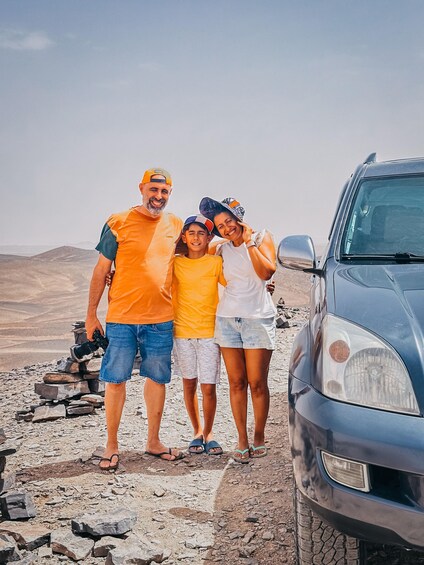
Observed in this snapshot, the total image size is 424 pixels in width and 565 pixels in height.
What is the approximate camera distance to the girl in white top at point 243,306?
443 centimetres

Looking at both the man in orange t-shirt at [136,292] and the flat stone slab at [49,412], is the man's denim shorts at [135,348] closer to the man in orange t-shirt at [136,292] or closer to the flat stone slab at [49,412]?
the man in orange t-shirt at [136,292]

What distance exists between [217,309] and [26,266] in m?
40.7

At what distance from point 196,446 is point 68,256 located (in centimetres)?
4935

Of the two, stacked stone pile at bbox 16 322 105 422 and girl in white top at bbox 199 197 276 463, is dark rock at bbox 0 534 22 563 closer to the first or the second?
girl in white top at bbox 199 197 276 463

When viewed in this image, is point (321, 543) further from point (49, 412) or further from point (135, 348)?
point (49, 412)

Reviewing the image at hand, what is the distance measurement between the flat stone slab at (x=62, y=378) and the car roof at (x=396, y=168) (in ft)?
14.1

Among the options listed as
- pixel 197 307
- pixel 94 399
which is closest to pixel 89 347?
pixel 94 399

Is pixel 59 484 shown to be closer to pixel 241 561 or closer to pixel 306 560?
pixel 241 561

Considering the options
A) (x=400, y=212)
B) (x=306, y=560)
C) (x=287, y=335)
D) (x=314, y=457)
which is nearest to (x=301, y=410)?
(x=314, y=457)

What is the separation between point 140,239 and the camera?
4.55m

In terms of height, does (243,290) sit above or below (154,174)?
below

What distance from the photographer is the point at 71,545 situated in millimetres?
3211

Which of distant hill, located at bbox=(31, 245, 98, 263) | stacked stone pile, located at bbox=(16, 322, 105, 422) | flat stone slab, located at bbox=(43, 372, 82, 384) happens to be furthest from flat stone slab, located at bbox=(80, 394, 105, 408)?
distant hill, located at bbox=(31, 245, 98, 263)

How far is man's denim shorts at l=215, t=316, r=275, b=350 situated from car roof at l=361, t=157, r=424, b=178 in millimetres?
1415
